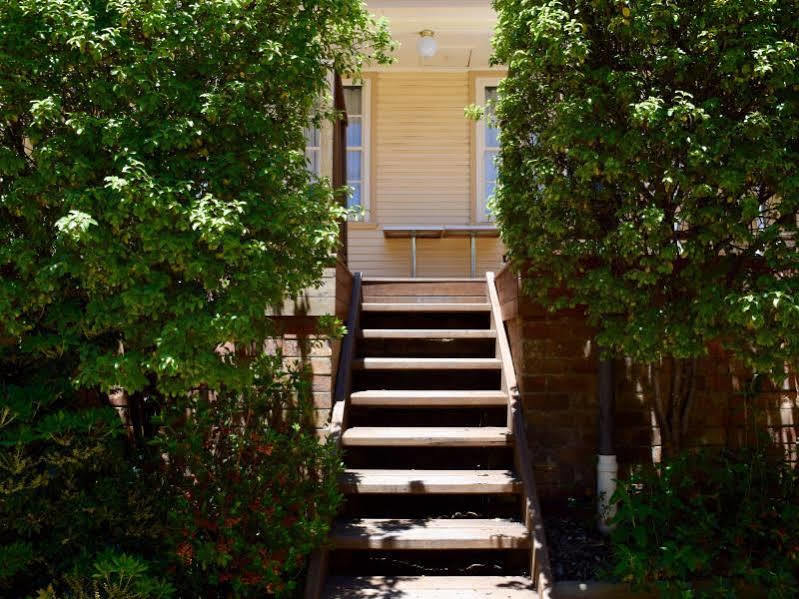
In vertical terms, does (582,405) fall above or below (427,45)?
below

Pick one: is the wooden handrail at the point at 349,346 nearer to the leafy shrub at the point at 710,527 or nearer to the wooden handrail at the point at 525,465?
the wooden handrail at the point at 525,465

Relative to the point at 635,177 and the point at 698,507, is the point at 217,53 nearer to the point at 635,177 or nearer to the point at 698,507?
the point at 635,177

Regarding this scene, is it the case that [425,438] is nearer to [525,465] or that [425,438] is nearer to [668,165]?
[525,465]

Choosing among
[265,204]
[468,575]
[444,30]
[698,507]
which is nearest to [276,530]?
[468,575]

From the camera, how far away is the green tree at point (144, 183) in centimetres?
322

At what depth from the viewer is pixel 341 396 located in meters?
5.09

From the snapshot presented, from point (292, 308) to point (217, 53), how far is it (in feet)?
5.93

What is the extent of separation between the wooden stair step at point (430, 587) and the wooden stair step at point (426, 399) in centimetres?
126

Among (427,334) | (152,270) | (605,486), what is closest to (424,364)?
(427,334)

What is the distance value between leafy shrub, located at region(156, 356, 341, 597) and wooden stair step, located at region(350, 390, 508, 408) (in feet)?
2.96

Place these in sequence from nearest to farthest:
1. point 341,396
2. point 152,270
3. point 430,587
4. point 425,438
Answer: point 152,270 → point 430,587 → point 425,438 → point 341,396

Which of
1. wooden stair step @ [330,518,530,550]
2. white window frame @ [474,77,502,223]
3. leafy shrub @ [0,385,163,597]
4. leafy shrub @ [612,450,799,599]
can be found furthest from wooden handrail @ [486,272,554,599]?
white window frame @ [474,77,502,223]

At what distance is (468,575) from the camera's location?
14.5 ft

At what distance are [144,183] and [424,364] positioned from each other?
9.32 ft
